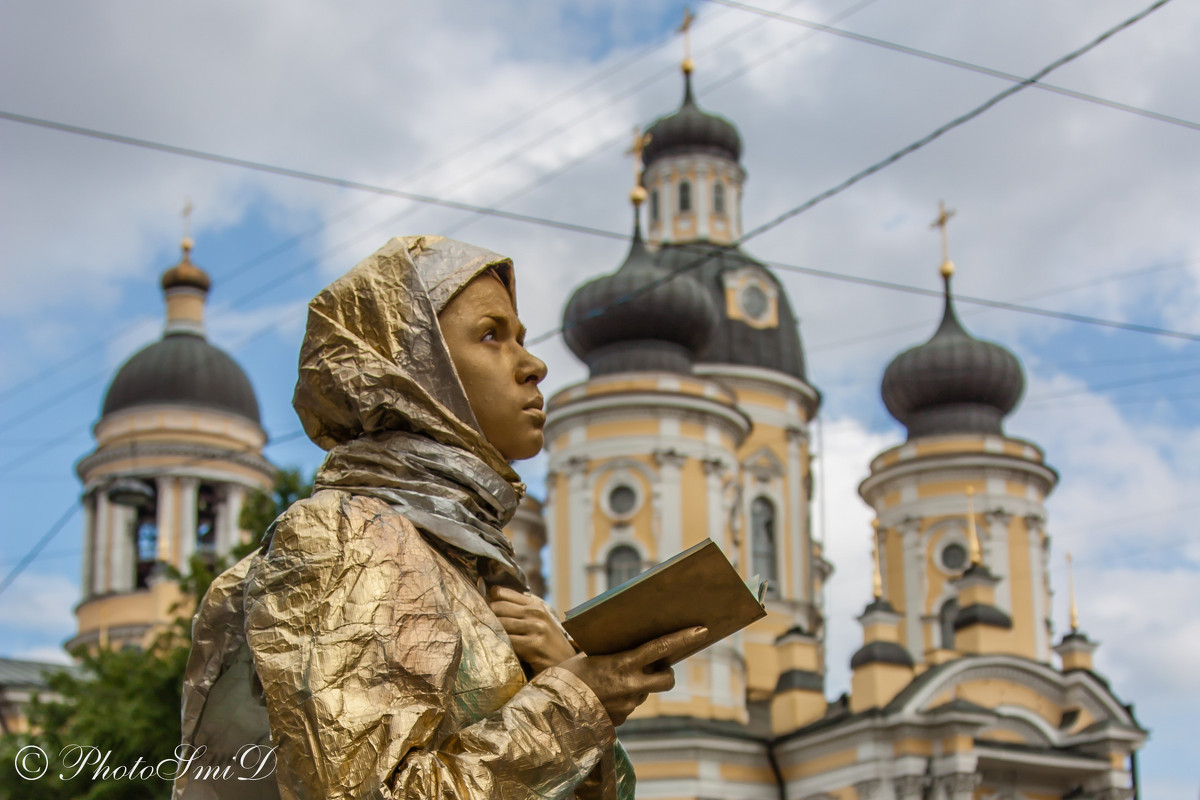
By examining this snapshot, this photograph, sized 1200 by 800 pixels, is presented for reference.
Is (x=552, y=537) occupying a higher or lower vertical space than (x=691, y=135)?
lower

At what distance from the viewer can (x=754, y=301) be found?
3809 centimetres

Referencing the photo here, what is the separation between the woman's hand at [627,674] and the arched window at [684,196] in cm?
3589

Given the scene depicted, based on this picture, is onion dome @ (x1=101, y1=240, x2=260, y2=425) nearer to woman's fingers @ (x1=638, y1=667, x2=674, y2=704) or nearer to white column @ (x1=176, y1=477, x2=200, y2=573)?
white column @ (x1=176, y1=477, x2=200, y2=573)

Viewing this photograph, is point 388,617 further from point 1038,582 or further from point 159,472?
point 159,472

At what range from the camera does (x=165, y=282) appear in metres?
39.8

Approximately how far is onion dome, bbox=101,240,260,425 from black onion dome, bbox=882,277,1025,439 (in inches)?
505

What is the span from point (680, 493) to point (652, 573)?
2765 cm

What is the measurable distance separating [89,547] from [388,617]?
115 ft

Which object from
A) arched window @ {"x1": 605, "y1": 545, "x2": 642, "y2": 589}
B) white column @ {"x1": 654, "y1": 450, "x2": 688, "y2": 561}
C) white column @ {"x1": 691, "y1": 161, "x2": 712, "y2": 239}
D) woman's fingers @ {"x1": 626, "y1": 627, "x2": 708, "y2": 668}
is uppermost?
white column @ {"x1": 691, "y1": 161, "x2": 712, "y2": 239}

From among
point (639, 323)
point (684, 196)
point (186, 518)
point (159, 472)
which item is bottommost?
point (186, 518)

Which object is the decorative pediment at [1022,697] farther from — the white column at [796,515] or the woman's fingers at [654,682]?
the woman's fingers at [654,682]

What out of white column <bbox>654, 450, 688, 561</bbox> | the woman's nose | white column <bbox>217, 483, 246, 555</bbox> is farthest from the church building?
the woman's nose

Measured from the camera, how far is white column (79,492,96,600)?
121 feet

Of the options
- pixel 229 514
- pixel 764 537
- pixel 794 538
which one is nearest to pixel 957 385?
pixel 794 538
